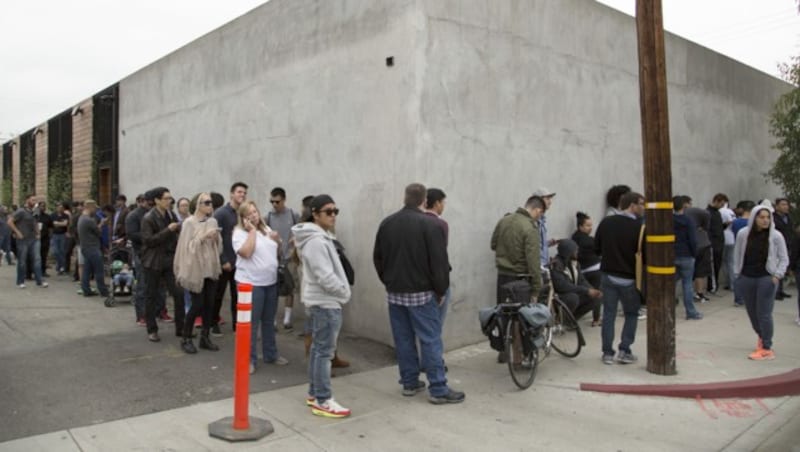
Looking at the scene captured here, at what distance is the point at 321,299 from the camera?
17.1ft

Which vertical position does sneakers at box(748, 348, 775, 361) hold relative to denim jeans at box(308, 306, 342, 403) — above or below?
below

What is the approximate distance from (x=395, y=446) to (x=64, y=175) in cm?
1914

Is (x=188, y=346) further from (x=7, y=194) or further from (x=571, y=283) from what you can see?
(x=7, y=194)

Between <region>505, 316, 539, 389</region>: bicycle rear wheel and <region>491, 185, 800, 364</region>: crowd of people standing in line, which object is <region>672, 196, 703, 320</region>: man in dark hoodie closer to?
<region>491, 185, 800, 364</region>: crowd of people standing in line

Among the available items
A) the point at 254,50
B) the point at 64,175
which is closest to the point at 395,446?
the point at 254,50

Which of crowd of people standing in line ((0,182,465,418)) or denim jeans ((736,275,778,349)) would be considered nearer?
crowd of people standing in line ((0,182,465,418))

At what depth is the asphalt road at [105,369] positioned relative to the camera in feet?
17.0

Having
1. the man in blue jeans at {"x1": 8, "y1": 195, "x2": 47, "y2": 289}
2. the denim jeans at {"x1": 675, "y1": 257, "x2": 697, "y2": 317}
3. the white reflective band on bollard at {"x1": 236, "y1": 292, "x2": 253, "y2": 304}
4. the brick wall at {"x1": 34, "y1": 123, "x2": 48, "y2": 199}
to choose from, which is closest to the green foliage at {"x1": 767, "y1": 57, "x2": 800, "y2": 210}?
the denim jeans at {"x1": 675, "y1": 257, "x2": 697, "y2": 317}

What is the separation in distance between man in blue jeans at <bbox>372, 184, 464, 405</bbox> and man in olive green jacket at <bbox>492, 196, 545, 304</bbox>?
1.42 metres

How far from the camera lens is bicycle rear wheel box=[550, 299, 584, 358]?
715cm

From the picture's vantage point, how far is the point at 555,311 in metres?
7.32

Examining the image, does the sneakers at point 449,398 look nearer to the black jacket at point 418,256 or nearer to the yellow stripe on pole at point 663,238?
the black jacket at point 418,256

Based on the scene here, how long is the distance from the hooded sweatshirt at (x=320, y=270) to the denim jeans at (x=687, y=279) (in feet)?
20.7

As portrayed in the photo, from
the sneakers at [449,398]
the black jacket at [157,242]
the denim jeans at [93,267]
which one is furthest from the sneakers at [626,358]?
the denim jeans at [93,267]
